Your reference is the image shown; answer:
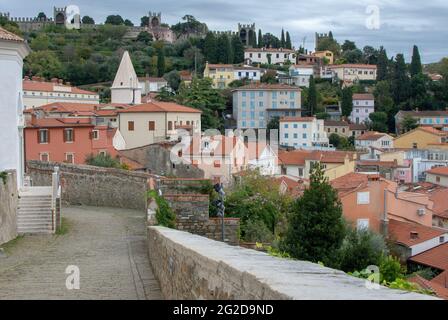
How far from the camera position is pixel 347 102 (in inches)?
4203

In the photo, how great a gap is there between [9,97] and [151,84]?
9097 cm

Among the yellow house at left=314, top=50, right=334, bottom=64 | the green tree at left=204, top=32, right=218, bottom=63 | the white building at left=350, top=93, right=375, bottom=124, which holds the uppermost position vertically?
the yellow house at left=314, top=50, right=334, bottom=64

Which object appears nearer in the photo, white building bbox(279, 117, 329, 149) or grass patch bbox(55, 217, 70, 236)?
grass patch bbox(55, 217, 70, 236)

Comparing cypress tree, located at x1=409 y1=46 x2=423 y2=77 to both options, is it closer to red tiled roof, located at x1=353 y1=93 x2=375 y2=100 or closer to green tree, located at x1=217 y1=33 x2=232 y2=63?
red tiled roof, located at x1=353 y1=93 x2=375 y2=100

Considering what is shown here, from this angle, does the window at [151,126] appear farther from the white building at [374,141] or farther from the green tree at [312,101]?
the green tree at [312,101]

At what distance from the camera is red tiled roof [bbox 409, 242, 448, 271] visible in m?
33.3

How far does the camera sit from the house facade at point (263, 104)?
96.7 metres

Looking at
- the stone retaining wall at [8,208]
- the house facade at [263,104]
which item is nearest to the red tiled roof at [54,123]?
the stone retaining wall at [8,208]

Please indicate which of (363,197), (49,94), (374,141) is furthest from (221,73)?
(363,197)

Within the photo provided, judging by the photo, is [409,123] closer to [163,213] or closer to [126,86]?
[126,86]

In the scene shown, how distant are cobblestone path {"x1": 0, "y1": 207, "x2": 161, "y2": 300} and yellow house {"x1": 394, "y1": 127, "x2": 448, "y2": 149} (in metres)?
70.0

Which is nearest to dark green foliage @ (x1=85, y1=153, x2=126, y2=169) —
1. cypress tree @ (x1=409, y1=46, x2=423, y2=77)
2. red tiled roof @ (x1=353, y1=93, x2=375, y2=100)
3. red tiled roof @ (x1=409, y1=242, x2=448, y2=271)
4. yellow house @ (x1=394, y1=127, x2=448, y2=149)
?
red tiled roof @ (x1=409, y1=242, x2=448, y2=271)

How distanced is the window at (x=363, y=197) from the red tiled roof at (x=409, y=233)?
2.13 meters
